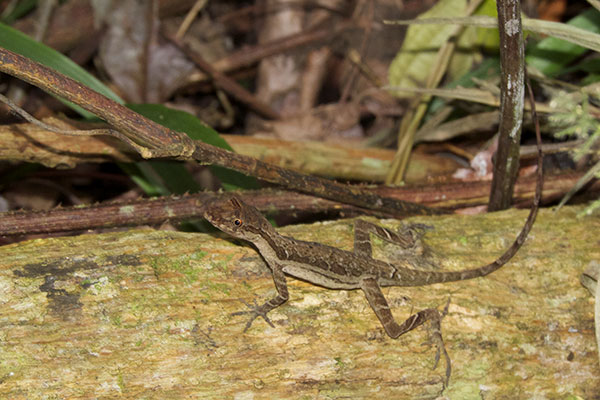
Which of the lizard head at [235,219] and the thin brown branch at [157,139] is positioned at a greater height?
the thin brown branch at [157,139]

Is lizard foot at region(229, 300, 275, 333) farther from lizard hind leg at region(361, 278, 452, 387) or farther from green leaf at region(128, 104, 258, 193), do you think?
green leaf at region(128, 104, 258, 193)

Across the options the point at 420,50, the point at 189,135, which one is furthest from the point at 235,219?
the point at 420,50

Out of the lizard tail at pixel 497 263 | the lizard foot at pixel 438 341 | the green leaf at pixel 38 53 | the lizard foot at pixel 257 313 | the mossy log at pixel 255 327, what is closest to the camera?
the mossy log at pixel 255 327

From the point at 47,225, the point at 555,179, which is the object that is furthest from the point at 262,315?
the point at 555,179

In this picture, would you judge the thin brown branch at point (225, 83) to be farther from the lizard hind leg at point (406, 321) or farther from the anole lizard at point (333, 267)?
the lizard hind leg at point (406, 321)

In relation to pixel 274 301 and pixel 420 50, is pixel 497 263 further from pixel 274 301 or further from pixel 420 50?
pixel 420 50

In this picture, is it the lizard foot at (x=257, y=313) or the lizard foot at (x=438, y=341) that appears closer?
the lizard foot at (x=257, y=313)

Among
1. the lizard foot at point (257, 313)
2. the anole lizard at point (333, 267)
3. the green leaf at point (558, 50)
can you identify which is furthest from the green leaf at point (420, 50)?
the lizard foot at point (257, 313)

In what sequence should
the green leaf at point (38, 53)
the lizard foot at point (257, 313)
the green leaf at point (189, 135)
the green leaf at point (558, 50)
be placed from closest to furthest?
the lizard foot at point (257, 313) → the green leaf at point (38, 53) → the green leaf at point (189, 135) → the green leaf at point (558, 50)
